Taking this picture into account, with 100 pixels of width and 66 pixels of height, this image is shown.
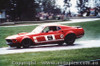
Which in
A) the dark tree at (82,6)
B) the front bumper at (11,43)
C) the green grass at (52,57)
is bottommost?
the green grass at (52,57)

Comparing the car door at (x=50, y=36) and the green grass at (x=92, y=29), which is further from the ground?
the green grass at (x=92, y=29)

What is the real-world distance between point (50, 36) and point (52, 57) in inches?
78.9

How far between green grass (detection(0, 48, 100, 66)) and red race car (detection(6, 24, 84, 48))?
1070mm

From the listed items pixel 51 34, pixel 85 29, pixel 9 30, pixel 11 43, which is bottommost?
pixel 11 43

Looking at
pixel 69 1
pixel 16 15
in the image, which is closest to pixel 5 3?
pixel 16 15

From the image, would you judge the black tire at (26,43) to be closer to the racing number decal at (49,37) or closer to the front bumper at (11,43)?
the front bumper at (11,43)

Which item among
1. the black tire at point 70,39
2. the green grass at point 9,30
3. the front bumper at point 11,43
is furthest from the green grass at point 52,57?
the black tire at point 70,39

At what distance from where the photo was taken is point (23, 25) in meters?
6.14

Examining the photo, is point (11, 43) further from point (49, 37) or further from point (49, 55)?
point (49, 55)

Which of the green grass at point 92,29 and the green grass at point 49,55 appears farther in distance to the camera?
the green grass at point 92,29

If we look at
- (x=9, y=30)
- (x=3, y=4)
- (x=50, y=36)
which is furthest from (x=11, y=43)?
(x=3, y=4)

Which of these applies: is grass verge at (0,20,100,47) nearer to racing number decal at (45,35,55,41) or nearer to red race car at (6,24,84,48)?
red race car at (6,24,84,48)

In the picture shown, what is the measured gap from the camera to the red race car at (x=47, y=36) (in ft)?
22.4

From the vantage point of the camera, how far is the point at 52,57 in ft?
17.9
